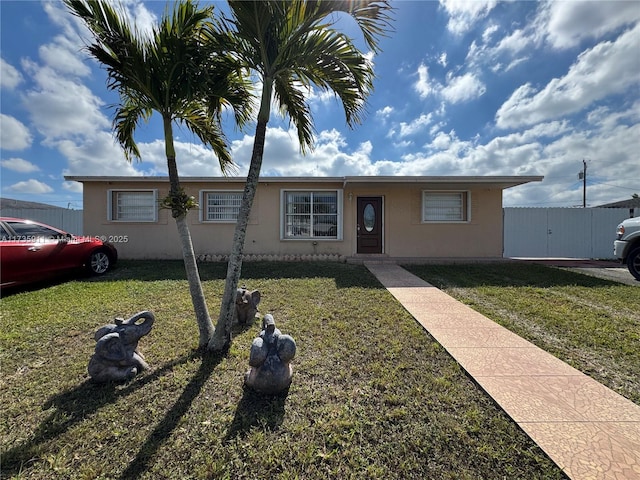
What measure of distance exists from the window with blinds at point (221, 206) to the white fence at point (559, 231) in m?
11.0

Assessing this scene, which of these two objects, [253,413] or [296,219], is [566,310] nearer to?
[253,413]

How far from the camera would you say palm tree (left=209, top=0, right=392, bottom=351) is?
2482 millimetres

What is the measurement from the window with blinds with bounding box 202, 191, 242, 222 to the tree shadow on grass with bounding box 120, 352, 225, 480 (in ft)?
23.5

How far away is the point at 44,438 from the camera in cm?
181

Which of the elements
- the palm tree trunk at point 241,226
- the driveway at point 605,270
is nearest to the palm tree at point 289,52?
the palm tree trunk at point 241,226

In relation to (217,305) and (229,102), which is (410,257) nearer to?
(217,305)

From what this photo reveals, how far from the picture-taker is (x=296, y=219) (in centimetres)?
942

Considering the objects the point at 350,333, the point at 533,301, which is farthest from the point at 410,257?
the point at 350,333

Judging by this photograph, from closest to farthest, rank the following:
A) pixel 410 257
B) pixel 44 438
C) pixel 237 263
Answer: pixel 44 438, pixel 237 263, pixel 410 257

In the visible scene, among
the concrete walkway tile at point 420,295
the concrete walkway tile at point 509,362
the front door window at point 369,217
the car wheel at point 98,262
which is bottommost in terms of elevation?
the concrete walkway tile at point 509,362

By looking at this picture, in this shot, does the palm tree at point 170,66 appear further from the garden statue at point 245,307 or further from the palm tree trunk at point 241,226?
the garden statue at point 245,307

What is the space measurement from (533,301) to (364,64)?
5.04 metres

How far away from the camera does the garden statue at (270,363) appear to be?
2.20 m

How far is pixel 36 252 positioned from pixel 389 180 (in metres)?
8.67
